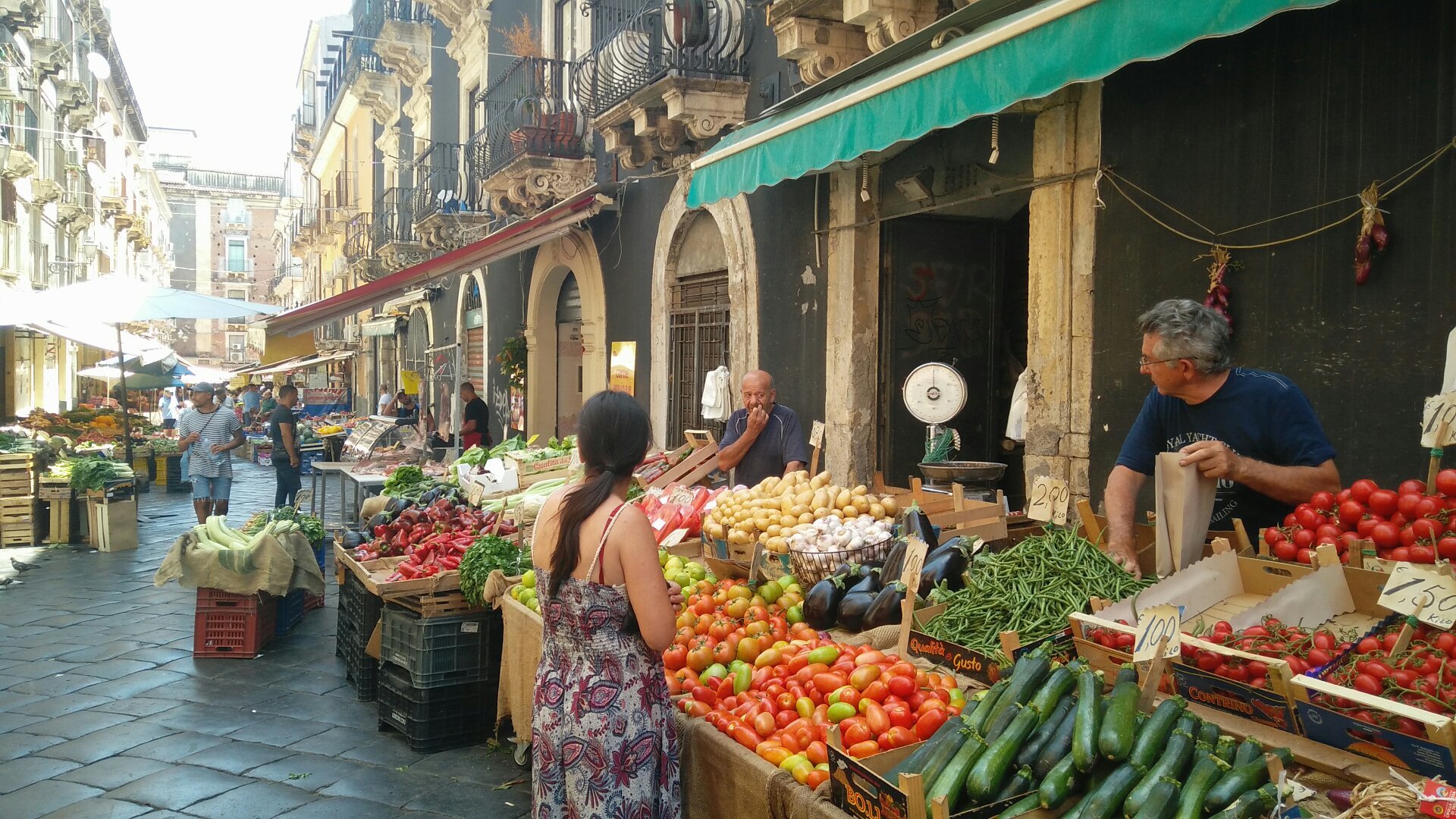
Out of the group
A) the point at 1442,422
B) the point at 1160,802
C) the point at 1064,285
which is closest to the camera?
the point at 1160,802

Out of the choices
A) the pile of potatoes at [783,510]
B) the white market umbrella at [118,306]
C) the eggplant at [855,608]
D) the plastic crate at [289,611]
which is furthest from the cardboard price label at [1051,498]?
the white market umbrella at [118,306]

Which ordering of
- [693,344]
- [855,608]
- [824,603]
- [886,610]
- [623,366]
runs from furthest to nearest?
[623,366] → [693,344] → [824,603] → [855,608] → [886,610]

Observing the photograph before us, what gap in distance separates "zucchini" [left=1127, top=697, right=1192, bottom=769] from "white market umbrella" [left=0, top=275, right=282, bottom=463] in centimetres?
1047

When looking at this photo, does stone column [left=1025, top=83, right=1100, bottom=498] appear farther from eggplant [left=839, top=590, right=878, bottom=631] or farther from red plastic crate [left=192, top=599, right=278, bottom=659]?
red plastic crate [left=192, top=599, right=278, bottom=659]

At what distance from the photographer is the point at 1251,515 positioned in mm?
3693

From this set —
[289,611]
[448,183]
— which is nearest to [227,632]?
[289,611]

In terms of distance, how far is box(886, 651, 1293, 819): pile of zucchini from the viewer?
2.15 metres

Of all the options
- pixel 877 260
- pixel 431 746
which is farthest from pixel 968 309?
pixel 431 746

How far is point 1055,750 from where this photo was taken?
7.82 feet

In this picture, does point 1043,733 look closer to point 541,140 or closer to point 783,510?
point 783,510

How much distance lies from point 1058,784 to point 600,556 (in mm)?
1278

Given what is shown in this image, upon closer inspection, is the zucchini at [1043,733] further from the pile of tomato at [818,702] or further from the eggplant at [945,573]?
the eggplant at [945,573]

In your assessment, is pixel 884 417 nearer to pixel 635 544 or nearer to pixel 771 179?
pixel 771 179

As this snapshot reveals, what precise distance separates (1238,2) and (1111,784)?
8.85 feet
